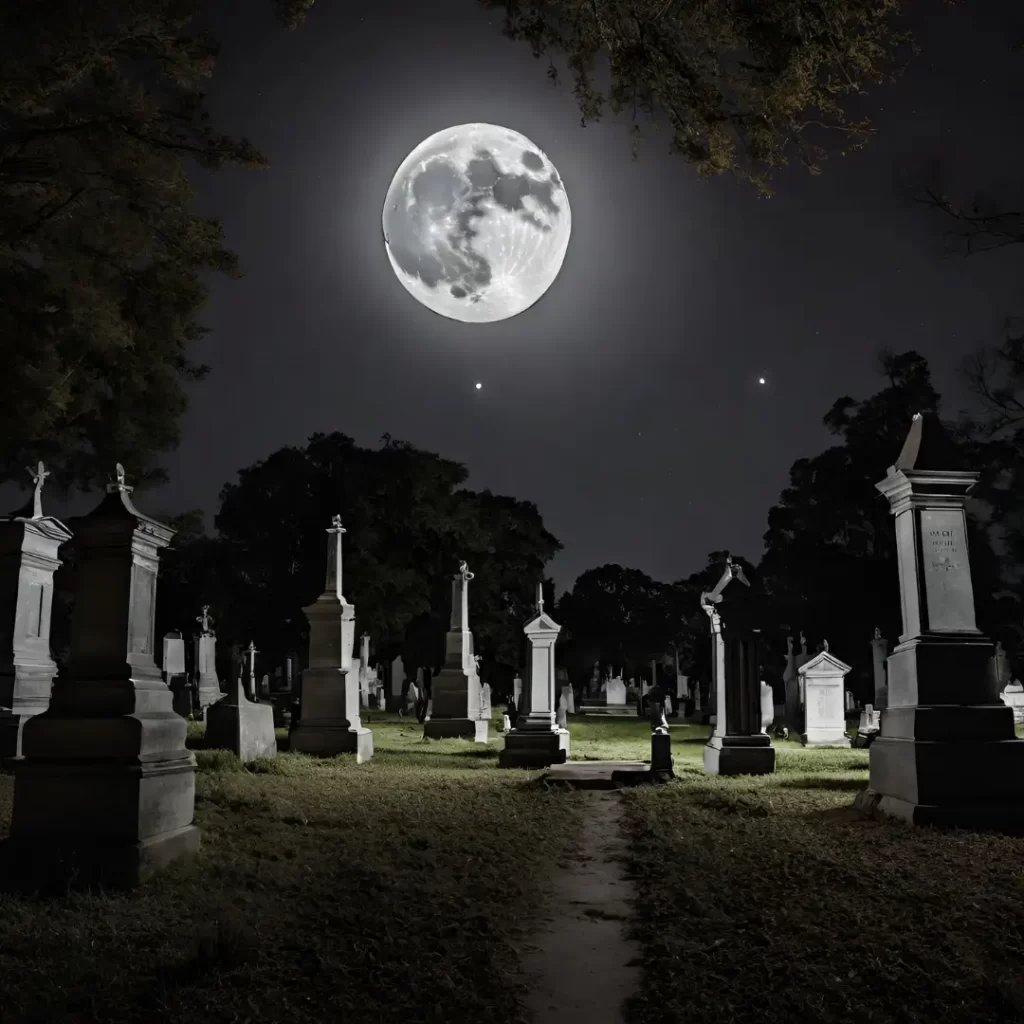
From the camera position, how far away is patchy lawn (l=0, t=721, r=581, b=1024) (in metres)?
3.78

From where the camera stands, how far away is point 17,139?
883 cm

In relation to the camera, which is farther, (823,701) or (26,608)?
(823,701)

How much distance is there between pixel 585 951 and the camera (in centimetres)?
477

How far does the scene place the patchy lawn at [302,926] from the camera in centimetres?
378

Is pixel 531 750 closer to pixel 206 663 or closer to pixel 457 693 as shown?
pixel 457 693

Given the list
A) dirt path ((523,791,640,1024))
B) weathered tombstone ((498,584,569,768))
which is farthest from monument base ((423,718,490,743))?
dirt path ((523,791,640,1024))

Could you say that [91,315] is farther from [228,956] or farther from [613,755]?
[613,755]

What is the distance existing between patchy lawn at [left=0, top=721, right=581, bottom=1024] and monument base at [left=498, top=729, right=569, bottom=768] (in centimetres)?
643

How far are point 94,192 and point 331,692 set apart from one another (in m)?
9.43

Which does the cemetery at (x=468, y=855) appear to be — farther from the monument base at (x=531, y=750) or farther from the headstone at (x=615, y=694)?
the headstone at (x=615, y=694)

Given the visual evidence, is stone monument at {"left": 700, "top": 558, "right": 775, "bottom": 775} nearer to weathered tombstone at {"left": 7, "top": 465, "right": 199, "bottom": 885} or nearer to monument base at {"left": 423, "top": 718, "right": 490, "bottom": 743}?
monument base at {"left": 423, "top": 718, "right": 490, "bottom": 743}

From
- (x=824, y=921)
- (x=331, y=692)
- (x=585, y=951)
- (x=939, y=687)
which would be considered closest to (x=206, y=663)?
(x=331, y=692)

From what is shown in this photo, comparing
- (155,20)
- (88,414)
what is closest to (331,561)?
(88,414)

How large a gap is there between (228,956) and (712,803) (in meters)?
6.92
